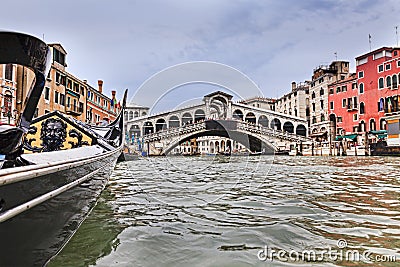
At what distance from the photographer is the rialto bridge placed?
50.5ft

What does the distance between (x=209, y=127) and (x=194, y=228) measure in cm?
1405

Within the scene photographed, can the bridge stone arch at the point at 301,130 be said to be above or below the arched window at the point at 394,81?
below

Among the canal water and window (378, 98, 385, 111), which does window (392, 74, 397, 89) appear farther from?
the canal water

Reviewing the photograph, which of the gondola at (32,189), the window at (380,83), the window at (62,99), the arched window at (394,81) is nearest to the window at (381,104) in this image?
the window at (380,83)

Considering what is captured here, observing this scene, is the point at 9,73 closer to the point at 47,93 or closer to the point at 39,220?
the point at 47,93

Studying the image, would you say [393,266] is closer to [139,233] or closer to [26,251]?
[139,233]

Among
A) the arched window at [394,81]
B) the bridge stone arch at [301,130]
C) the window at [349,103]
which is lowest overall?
the bridge stone arch at [301,130]

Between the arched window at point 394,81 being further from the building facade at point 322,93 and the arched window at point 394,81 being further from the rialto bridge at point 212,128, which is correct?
the rialto bridge at point 212,128

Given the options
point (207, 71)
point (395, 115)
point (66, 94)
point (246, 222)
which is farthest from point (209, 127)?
point (246, 222)

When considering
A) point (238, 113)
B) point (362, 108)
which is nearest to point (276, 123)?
point (238, 113)

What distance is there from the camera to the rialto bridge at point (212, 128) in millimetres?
15398

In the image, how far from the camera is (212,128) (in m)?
15.8

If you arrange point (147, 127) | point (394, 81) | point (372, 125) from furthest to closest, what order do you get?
point (147, 127), point (372, 125), point (394, 81)

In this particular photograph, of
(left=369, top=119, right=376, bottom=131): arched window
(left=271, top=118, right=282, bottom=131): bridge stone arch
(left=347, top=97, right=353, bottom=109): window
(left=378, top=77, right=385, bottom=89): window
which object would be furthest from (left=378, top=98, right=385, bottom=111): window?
(left=271, top=118, right=282, bottom=131): bridge stone arch
